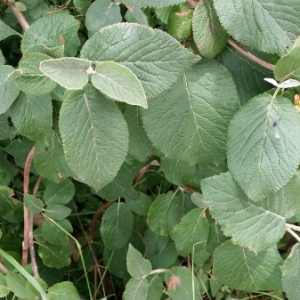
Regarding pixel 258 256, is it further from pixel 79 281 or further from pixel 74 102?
pixel 79 281

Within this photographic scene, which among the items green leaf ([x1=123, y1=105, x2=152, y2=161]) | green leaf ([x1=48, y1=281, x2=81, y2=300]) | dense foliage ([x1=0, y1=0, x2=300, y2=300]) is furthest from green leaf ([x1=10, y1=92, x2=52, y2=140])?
green leaf ([x1=48, y1=281, x2=81, y2=300])

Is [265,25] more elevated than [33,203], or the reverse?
[265,25]

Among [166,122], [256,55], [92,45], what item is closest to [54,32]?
[92,45]

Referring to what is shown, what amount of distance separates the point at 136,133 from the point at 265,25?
0.29m

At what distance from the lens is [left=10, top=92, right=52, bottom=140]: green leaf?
2.46ft

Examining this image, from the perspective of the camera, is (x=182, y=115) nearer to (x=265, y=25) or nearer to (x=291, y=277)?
(x=265, y=25)

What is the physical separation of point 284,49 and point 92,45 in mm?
284

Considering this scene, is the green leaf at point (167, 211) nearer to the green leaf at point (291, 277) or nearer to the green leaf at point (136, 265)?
the green leaf at point (136, 265)

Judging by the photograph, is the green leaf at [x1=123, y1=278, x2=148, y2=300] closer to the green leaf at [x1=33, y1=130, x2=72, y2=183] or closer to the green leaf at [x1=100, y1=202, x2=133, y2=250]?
the green leaf at [x1=100, y1=202, x2=133, y2=250]

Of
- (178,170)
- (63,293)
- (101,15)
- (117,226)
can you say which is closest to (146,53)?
(101,15)

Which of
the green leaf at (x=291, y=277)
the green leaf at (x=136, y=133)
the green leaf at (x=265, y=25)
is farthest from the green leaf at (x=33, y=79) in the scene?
the green leaf at (x=291, y=277)

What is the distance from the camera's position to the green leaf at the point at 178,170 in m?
1.00

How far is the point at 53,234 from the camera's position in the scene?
3.53ft

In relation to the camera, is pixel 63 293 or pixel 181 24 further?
pixel 63 293
